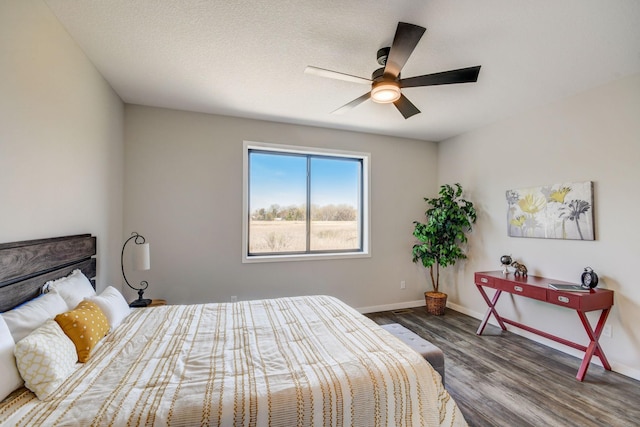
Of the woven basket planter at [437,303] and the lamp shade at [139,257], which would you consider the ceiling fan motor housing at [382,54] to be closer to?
the lamp shade at [139,257]

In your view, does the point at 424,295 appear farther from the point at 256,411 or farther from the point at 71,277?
the point at 71,277

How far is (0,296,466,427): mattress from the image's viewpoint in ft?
3.63

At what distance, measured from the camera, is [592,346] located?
2459 mm

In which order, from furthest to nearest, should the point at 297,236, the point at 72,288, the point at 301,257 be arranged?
the point at 297,236 → the point at 301,257 → the point at 72,288

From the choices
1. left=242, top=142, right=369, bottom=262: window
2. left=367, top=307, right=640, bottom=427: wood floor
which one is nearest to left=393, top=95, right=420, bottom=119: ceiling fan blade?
left=242, top=142, right=369, bottom=262: window

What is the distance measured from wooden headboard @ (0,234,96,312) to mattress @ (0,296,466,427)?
1.64ft

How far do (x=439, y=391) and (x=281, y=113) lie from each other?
10.2ft

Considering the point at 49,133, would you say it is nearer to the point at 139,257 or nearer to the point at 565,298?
the point at 139,257

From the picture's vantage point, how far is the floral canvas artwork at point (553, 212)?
9.05 ft

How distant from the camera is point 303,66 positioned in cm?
237

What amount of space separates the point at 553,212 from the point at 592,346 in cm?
132

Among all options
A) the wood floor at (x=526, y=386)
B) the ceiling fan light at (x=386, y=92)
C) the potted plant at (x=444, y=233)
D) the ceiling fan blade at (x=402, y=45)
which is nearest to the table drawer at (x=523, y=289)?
the wood floor at (x=526, y=386)

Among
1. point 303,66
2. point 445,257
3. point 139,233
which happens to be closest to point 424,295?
point 445,257

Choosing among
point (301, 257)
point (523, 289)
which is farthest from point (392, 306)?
point (523, 289)
